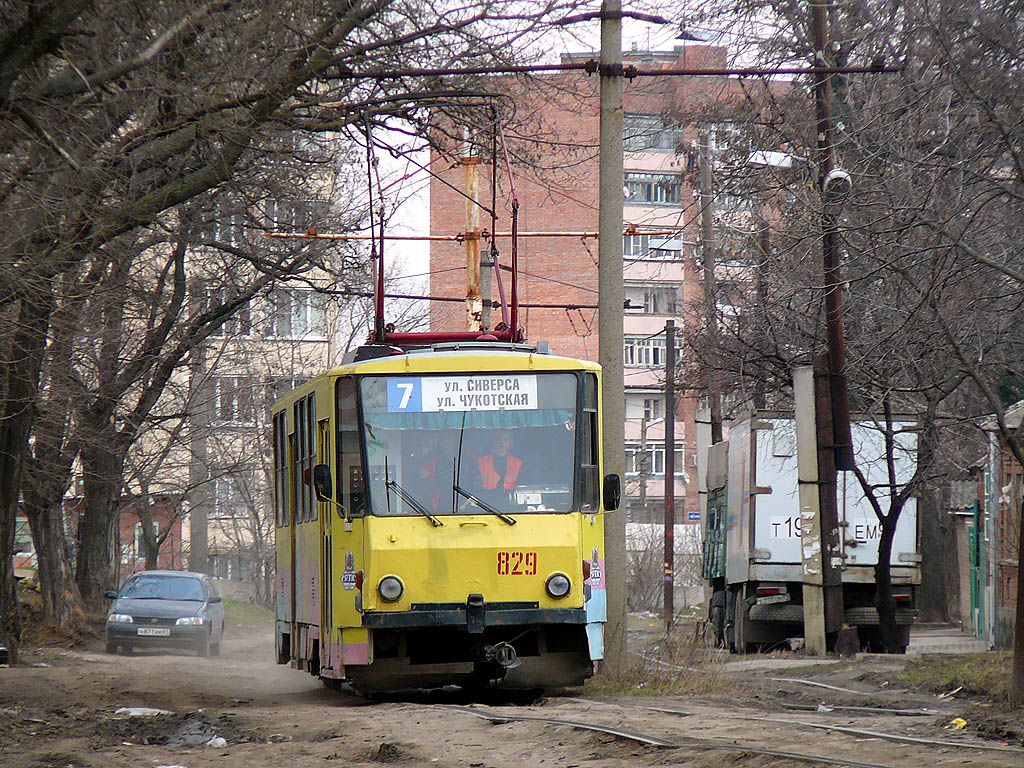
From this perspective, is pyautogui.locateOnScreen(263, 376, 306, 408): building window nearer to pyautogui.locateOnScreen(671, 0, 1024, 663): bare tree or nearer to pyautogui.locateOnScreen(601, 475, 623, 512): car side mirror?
pyautogui.locateOnScreen(671, 0, 1024, 663): bare tree

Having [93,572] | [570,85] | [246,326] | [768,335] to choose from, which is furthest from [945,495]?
[570,85]

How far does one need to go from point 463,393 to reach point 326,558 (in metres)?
2.07

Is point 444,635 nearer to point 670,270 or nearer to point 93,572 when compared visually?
point 93,572

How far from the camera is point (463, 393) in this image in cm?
1380

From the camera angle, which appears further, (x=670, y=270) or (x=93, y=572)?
(x=670, y=270)

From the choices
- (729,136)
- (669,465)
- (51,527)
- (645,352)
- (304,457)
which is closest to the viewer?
(304,457)

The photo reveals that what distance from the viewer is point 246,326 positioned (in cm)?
3678

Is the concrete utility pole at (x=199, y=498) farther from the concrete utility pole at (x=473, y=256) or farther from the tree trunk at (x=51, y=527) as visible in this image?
the concrete utility pole at (x=473, y=256)

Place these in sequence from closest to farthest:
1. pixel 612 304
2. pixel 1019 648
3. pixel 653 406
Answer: pixel 1019 648
pixel 612 304
pixel 653 406

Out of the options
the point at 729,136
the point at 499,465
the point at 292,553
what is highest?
the point at 729,136

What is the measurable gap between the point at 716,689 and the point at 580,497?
2583 millimetres

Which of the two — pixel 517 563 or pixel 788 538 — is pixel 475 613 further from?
pixel 788 538

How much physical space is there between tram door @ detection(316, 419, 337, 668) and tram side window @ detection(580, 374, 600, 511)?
2.28 meters

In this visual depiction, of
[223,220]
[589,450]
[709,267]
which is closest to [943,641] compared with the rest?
[709,267]
